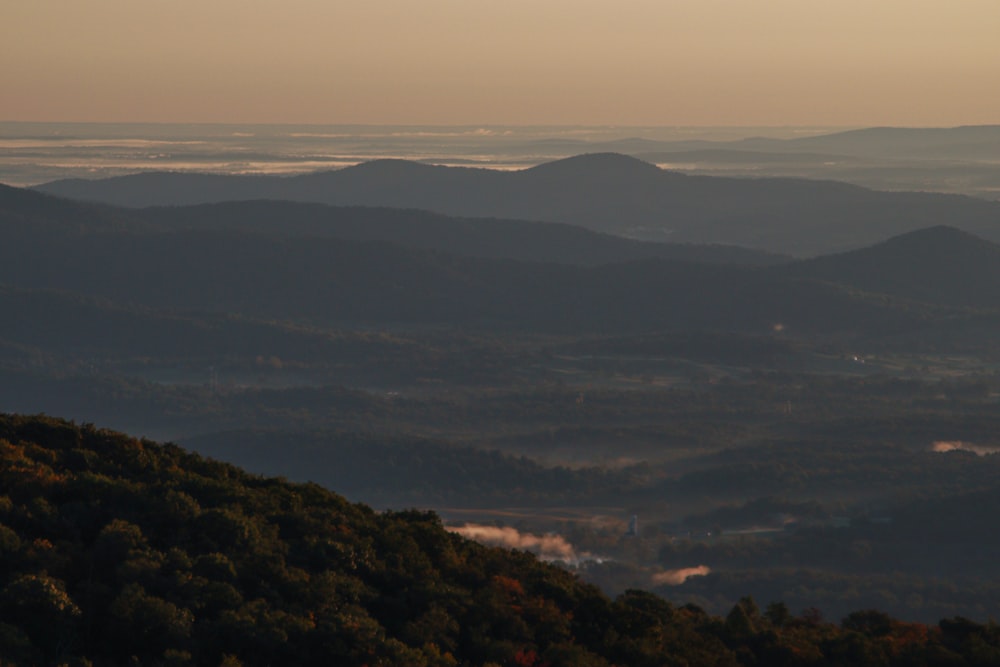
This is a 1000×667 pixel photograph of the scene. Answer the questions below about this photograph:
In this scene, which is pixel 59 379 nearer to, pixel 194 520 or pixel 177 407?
pixel 177 407

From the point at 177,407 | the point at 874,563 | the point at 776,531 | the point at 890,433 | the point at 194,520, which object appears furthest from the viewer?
Result: the point at 177,407

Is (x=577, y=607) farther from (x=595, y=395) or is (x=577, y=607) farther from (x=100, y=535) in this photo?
(x=595, y=395)

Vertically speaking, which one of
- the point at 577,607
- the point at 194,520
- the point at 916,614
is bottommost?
the point at 916,614

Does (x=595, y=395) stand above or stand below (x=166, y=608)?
below

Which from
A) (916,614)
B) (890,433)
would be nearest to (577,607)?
(916,614)

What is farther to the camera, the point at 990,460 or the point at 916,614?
the point at 990,460

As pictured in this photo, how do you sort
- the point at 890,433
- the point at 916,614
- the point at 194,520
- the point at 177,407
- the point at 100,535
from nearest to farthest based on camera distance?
the point at 100,535
the point at 194,520
the point at 916,614
the point at 890,433
the point at 177,407
